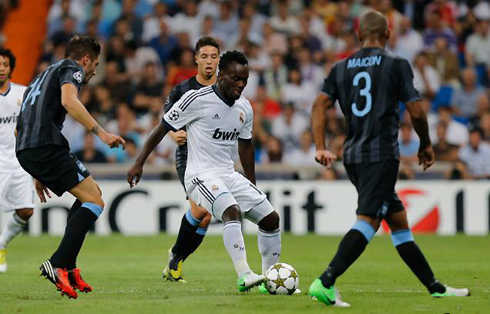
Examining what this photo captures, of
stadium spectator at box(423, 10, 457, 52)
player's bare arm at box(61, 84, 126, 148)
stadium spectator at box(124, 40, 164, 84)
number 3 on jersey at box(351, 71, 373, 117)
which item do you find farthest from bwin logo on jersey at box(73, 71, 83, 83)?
stadium spectator at box(423, 10, 457, 52)

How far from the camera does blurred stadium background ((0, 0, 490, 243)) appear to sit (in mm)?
→ 17062

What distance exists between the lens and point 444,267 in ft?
37.4

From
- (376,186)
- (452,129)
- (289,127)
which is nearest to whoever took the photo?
(376,186)

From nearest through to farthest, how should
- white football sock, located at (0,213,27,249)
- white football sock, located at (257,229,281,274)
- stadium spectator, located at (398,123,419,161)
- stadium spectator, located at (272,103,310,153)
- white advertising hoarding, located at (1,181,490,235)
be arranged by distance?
white football sock, located at (257,229,281,274), white football sock, located at (0,213,27,249), white advertising hoarding, located at (1,181,490,235), stadium spectator, located at (398,123,419,161), stadium spectator, located at (272,103,310,153)

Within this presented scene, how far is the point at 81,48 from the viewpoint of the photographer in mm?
8289

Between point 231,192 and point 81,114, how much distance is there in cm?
158

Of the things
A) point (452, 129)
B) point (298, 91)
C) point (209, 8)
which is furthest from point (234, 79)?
point (209, 8)

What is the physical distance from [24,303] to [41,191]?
154 cm

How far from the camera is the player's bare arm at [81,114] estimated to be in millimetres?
7630

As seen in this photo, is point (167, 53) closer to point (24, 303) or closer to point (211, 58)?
point (211, 58)

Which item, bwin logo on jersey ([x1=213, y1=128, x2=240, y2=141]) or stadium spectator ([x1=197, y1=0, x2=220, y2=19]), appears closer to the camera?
bwin logo on jersey ([x1=213, y1=128, x2=240, y2=141])

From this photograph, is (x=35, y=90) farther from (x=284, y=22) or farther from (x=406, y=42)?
(x=406, y=42)

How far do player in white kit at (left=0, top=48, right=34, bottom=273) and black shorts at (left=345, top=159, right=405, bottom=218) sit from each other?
530 centimetres

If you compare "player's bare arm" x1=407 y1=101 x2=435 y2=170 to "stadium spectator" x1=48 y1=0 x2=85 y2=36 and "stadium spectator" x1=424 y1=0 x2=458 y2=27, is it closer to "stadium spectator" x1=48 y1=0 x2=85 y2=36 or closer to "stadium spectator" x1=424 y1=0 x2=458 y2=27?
"stadium spectator" x1=424 y1=0 x2=458 y2=27
